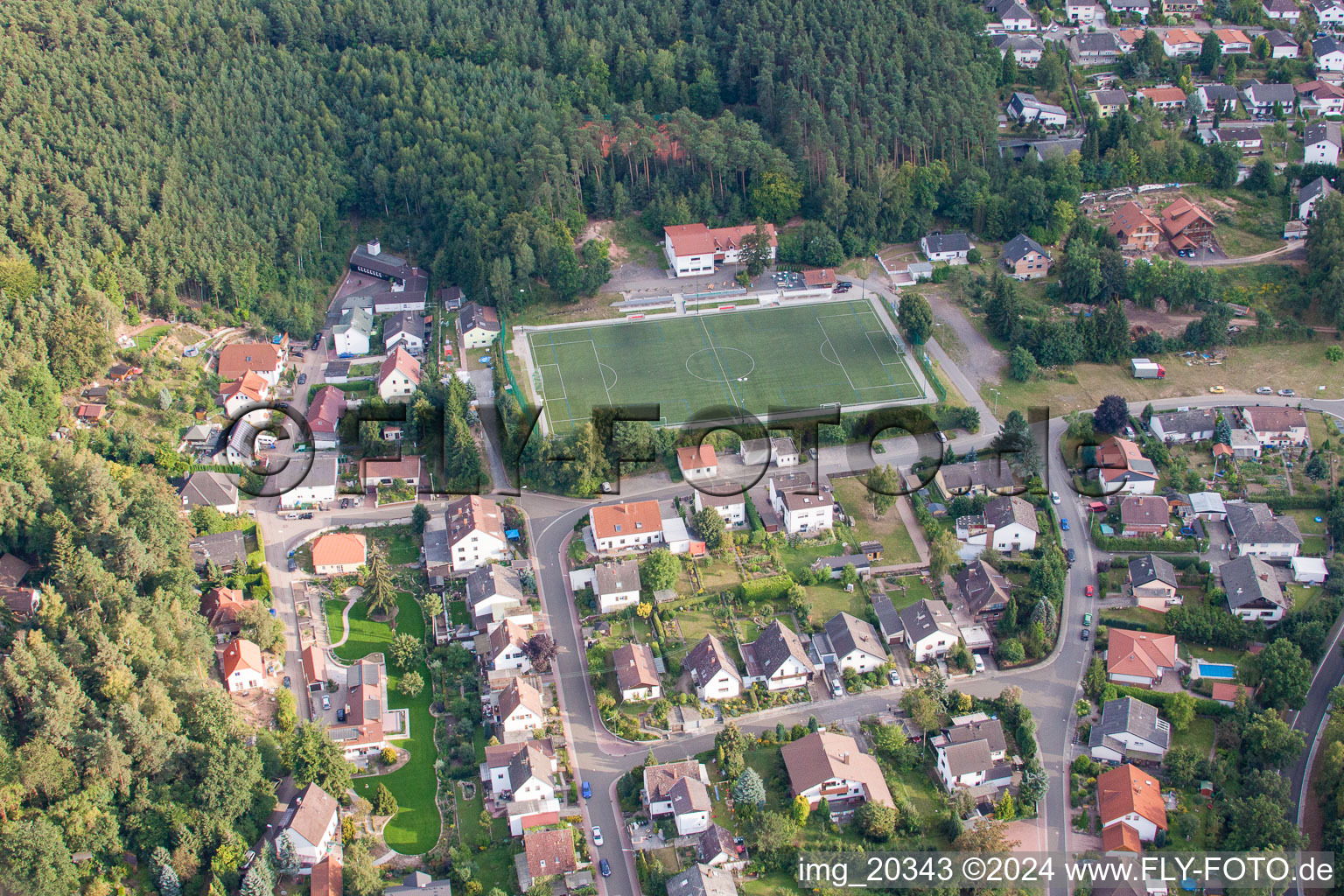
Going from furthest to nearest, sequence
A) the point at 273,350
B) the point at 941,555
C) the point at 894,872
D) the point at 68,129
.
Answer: the point at 68,129 → the point at 273,350 → the point at 941,555 → the point at 894,872

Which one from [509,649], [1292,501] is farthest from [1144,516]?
[509,649]

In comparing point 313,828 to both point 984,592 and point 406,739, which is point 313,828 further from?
point 984,592

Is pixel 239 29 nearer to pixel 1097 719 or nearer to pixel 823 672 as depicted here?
pixel 823 672

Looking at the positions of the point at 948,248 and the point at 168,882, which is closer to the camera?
the point at 168,882

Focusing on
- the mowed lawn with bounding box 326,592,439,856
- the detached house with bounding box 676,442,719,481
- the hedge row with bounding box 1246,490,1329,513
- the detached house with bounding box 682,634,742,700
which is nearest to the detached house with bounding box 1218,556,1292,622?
the hedge row with bounding box 1246,490,1329,513

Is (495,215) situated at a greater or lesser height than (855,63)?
lesser

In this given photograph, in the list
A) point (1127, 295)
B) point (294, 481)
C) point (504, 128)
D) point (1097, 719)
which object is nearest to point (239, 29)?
point (504, 128)
